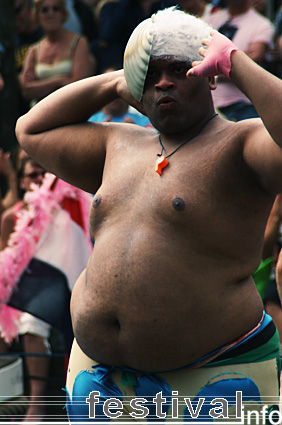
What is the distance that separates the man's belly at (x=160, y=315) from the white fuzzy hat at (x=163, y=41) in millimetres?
637

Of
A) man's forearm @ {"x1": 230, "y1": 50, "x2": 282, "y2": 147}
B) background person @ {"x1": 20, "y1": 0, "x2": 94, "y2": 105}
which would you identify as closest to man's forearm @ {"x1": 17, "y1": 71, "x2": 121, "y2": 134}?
man's forearm @ {"x1": 230, "y1": 50, "x2": 282, "y2": 147}

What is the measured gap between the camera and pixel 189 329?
237 cm

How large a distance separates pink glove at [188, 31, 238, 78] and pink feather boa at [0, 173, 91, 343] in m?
2.61

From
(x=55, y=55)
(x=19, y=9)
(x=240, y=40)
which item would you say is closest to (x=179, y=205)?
(x=240, y=40)

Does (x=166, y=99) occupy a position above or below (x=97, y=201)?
above

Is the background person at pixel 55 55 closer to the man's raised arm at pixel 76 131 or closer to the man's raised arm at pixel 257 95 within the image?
the man's raised arm at pixel 76 131

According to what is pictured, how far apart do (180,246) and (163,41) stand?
2.25 feet

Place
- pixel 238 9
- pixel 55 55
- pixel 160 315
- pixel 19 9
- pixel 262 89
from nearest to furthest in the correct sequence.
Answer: pixel 262 89
pixel 160 315
pixel 238 9
pixel 55 55
pixel 19 9

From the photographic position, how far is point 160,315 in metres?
2.37

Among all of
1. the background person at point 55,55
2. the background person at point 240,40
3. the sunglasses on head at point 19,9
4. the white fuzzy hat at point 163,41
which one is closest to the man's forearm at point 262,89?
the white fuzzy hat at point 163,41

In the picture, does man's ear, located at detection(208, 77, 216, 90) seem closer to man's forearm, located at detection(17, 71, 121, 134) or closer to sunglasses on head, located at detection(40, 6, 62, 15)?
man's forearm, located at detection(17, 71, 121, 134)

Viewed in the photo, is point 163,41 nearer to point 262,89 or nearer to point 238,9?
point 262,89

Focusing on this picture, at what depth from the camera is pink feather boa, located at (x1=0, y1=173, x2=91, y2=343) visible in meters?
4.64

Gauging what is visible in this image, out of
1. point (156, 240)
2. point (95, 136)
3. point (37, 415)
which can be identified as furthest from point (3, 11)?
point (156, 240)
